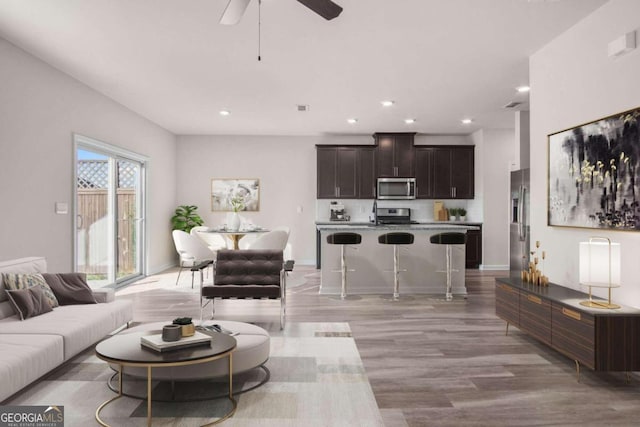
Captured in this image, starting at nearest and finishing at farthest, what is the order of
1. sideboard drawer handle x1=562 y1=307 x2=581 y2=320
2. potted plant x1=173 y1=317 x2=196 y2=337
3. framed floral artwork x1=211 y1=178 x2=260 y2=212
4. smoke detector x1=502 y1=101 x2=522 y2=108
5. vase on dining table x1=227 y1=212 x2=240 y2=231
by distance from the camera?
potted plant x1=173 y1=317 x2=196 y2=337
sideboard drawer handle x1=562 y1=307 x2=581 y2=320
smoke detector x1=502 y1=101 x2=522 y2=108
vase on dining table x1=227 y1=212 x2=240 y2=231
framed floral artwork x1=211 y1=178 x2=260 y2=212

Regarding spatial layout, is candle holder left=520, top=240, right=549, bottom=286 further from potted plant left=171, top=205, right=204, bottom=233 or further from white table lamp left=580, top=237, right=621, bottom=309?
potted plant left=171, top=205, right=204, bottom=233

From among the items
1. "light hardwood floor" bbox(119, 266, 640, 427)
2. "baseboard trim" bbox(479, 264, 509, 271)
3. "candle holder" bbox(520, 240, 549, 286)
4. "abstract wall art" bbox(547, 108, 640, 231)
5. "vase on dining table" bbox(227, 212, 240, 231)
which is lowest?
"light hardwood floor" bbox(119, 266, 640, 427)

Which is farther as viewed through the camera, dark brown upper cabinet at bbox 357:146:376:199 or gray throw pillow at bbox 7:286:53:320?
dark brown upper cabinet at bbox 357:146:376:199

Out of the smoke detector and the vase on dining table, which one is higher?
the smoke detector

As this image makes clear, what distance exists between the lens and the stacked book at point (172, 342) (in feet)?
8.82

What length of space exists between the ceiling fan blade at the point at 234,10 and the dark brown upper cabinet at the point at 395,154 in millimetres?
6576

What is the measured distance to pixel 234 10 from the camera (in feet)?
9.27

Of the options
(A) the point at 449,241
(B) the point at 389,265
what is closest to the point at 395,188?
(B) the point at 389,265

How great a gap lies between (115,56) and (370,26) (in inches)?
106

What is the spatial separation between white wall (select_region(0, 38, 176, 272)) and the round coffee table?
7.45ft

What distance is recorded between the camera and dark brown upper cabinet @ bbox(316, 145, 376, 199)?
9.30 meters

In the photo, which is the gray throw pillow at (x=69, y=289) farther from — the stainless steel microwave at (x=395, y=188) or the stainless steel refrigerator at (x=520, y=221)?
the stainless steel microwave at (x=395, y=188)

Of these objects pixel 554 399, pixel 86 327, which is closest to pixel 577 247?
pixel 554 399

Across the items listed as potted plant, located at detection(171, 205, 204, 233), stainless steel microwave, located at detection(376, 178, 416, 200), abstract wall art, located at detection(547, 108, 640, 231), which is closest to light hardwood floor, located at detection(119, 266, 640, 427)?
abstract wall art, located at detection(547, 108, 640, 231)
